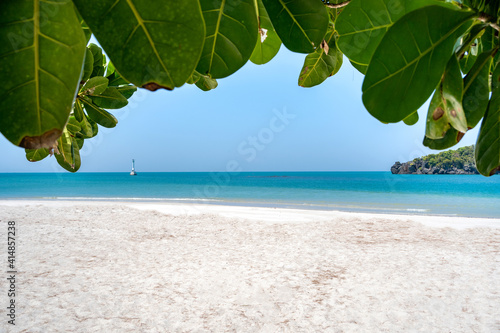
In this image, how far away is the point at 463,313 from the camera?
3.31m

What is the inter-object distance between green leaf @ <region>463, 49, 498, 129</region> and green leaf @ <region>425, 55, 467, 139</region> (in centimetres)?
2

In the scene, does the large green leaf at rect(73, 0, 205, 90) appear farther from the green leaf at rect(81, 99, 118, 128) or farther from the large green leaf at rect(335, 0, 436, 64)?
the green leaf at rect(81, 99, 118, 128)

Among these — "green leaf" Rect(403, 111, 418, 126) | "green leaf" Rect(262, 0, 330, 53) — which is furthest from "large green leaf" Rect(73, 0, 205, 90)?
"green leaf" Rect(403, 111, 418, 126)

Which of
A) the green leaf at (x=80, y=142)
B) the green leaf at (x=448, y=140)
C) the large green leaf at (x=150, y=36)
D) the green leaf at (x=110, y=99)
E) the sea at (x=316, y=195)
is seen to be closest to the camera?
the large green leaf at (x=150, y=36)

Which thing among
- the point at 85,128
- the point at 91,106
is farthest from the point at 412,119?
the point at 85,128

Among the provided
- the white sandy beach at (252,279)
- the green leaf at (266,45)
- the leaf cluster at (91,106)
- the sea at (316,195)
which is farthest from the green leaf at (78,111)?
the sea at (316,195)

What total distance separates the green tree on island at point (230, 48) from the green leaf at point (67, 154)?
0.60 metres

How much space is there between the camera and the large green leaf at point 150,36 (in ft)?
0.56

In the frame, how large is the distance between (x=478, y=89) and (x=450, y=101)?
65 mm

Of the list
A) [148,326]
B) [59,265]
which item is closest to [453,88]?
[148,326]

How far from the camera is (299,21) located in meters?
0.30

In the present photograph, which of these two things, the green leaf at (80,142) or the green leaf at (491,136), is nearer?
the green leaf at (491,136)

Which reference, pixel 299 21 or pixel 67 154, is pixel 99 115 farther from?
pixel 299 21

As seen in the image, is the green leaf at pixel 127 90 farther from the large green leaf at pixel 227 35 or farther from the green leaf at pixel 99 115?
→ the large green leaf at pixel 227 35
